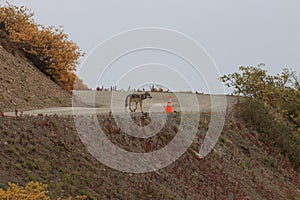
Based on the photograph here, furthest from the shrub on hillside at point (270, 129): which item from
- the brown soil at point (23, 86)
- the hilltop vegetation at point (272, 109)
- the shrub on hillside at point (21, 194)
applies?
the shrub on hillside at point (21, 194)

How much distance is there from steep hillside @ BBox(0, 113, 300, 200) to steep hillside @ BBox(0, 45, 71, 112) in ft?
24.8

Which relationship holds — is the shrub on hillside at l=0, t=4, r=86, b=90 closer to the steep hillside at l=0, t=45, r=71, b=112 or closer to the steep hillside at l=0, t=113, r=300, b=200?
the steep hillside at l=0, t=45, r=71, b=112

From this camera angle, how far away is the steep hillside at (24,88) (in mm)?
22391

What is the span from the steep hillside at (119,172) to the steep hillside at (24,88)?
24.8ft

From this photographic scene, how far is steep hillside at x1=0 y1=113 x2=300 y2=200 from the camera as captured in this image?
34.6 feet

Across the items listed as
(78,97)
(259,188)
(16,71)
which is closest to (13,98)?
(16,71)

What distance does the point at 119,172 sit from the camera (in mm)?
12680

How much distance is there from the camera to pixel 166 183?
1376cm

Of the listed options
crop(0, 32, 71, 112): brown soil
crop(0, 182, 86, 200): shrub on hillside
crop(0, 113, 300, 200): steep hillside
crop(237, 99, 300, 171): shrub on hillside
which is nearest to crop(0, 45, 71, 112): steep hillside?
crop(0, 32, 71, 112): brown soil

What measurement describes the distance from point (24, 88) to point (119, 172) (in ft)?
44.0

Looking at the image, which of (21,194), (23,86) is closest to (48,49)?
(23,86)

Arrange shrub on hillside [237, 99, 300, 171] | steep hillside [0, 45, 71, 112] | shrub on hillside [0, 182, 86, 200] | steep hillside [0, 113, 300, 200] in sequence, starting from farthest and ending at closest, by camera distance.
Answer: shrub on hillside [237, 99, 300, 171], steep hillside [0, 45, 71, 112], steep hillside [0, 113, 300, 200], shrub on hillside [0, 182, 86, 200]

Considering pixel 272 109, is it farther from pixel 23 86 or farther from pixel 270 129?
pixel 23 86

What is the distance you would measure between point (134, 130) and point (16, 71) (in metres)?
12.7
